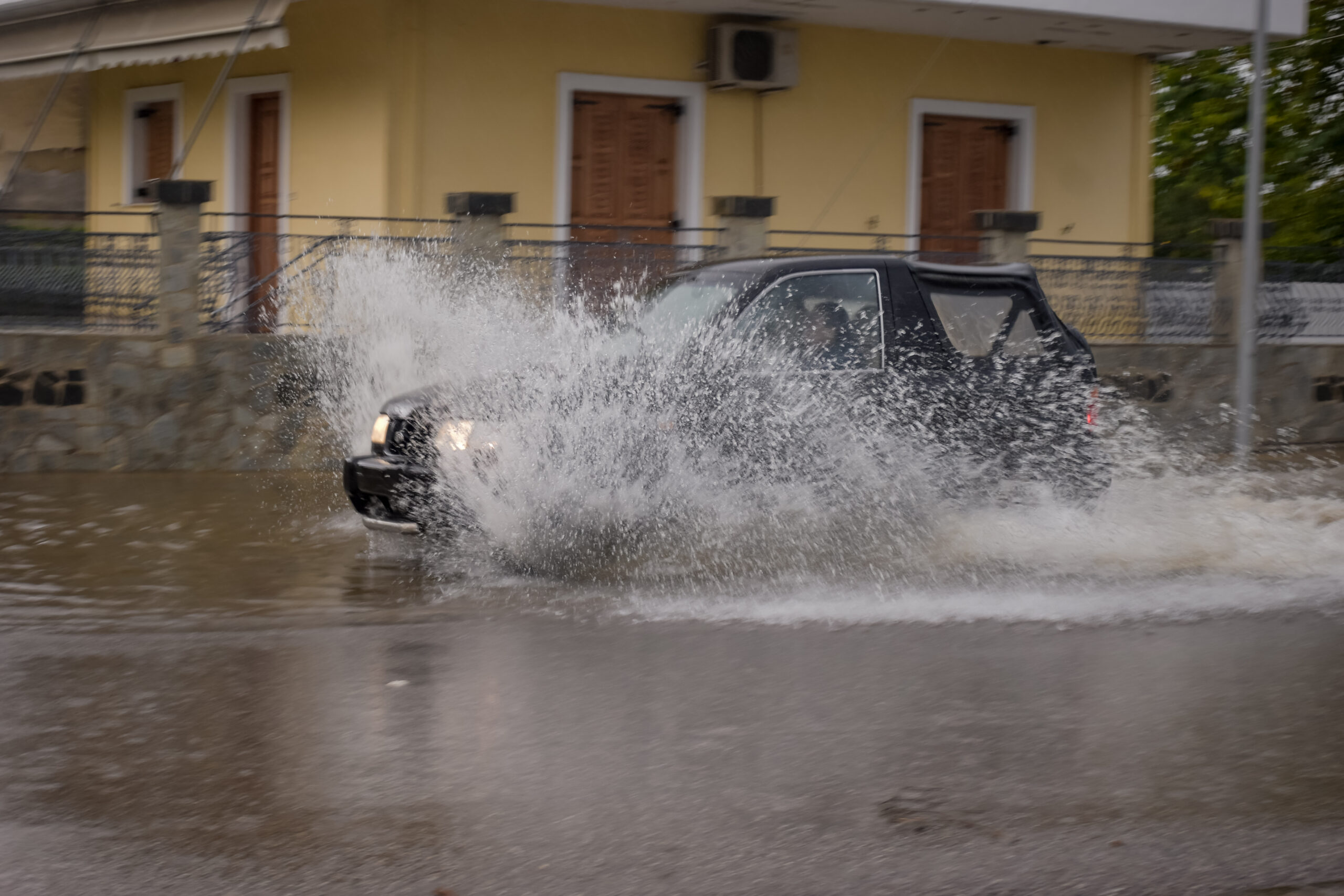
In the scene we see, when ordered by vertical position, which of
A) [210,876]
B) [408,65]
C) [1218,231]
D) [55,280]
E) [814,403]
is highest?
[408,65]

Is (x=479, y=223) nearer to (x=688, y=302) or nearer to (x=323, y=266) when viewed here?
(x=323, y=266)

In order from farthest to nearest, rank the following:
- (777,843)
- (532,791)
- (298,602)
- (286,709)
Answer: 1. (298,602)
2. (286,709)
3. (532,791)
4. (777,843)

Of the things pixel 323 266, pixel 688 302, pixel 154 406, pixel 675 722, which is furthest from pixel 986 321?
pixel 154 406

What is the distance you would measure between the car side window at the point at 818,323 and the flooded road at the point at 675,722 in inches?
45.4

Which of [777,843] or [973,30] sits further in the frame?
[973,30]

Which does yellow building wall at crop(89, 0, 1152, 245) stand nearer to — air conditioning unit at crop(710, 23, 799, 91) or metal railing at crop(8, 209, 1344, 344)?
air conditioning unit at crop(710, 23, 799, 91)

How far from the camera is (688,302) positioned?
8414mm

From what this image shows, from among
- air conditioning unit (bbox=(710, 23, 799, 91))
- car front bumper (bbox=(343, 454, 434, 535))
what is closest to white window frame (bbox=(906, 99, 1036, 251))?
air conditioning unit (bbox=(710, 23, 799, 91))

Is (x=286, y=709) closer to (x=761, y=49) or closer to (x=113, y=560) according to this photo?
(x=113, y=560)

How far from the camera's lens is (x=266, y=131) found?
674 inches

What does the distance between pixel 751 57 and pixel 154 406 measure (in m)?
7.46

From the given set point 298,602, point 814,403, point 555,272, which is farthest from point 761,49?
point 298,602

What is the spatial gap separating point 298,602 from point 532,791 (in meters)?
3.24

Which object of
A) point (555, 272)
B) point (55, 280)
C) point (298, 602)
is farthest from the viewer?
point (555, 272)
